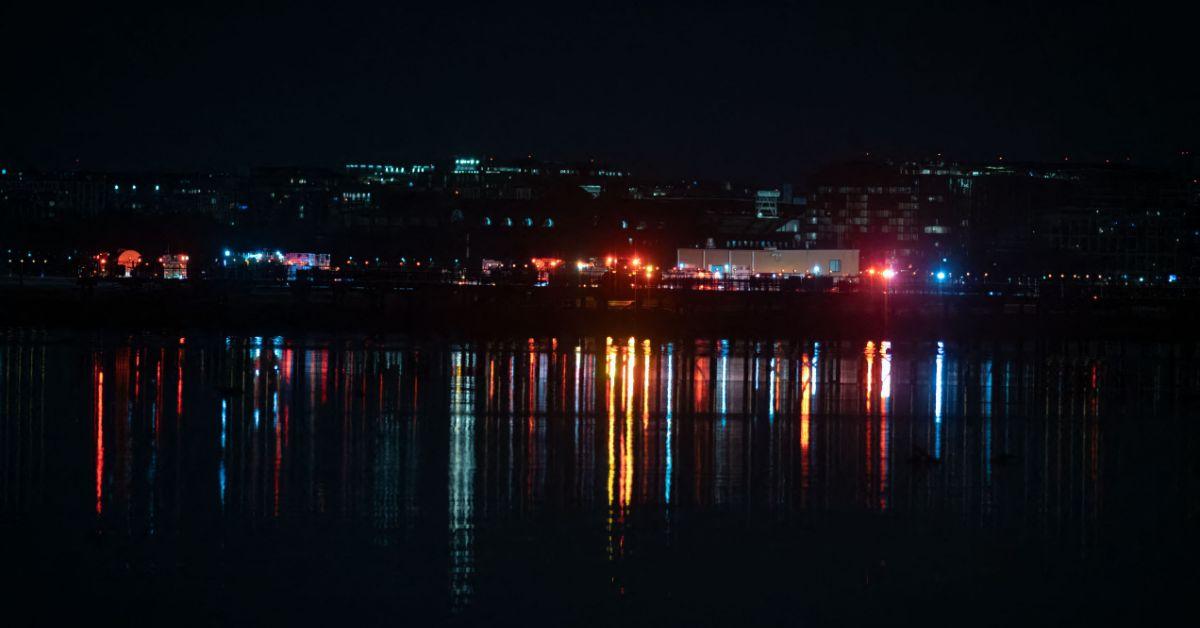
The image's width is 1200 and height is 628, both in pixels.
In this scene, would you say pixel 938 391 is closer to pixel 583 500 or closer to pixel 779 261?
pixel 583 500

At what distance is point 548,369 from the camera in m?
27.3

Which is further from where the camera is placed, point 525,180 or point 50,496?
point 525,180

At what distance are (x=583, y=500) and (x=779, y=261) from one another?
5802 cm

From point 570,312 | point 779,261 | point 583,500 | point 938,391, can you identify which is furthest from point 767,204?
point 583,500

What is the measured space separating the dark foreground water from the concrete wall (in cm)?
4471

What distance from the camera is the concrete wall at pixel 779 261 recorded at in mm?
70438

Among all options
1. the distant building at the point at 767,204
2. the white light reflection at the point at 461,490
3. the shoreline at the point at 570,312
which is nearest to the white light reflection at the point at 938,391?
the shoreline at the point at 570,312

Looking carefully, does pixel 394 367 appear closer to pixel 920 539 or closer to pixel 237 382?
pixel 237 382

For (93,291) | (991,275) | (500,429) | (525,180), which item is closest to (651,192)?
(525,180)

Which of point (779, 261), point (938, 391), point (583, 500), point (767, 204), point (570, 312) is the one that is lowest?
point (583, 500)

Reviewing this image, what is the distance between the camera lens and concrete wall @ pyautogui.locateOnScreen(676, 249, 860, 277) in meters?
70.4

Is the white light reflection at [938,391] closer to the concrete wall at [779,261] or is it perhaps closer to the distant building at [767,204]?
the concrete wall at [779,261]

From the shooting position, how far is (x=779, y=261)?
235ft

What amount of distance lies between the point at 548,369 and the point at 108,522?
47.7 ft
